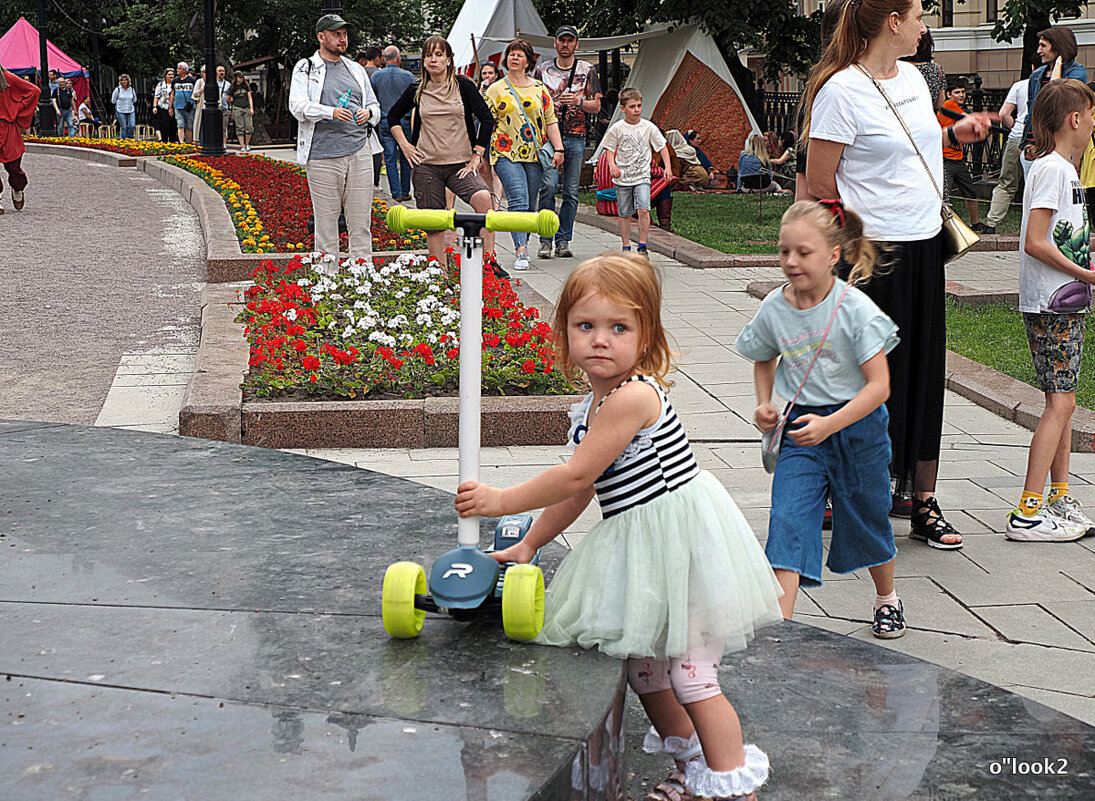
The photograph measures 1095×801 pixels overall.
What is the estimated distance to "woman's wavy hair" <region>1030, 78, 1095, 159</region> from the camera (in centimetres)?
481

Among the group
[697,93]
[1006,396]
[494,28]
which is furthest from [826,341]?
[494,28]

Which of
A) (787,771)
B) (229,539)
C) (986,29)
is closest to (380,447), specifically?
(229,539)

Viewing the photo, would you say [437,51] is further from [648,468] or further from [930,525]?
[648,468]

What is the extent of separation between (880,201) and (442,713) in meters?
2.94

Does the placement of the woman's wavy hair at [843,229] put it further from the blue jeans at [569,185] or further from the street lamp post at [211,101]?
the street lamp post at [211,101]

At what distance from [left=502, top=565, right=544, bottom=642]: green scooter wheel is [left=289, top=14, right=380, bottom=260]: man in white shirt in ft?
22.2

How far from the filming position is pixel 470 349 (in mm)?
2596

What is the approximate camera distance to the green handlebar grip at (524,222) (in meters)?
2.54

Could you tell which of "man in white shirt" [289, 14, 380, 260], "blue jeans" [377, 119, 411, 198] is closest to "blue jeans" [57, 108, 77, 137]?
"blue jeans" [377, 119, 411, 198]

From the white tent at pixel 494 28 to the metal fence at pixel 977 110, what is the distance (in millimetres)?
4611

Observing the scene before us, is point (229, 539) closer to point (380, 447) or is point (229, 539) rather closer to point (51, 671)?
point (51, 671)

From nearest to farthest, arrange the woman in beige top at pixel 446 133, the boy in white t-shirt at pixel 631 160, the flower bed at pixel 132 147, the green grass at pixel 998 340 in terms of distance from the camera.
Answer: the green grass at pixel 998 340, the woman in beige top at pixel 446 133, the boy in white t-shirt at pixel 631 160, the flower bed at pixel 132 147

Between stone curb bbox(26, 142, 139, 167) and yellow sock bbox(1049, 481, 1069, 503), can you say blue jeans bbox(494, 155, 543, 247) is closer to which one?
yellow sock bbox(1049, 481, 1069, 503)

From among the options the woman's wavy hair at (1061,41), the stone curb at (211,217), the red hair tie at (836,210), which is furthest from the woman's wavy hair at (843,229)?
the woman's wavy hair at (1061,41)
